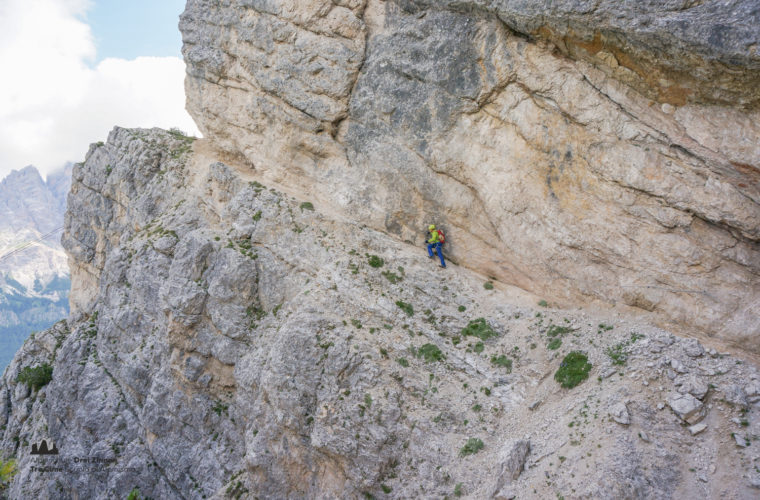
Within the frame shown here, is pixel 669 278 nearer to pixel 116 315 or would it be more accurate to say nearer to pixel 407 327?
pixel 407 327

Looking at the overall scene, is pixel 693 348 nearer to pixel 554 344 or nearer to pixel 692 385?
pixel 692 385

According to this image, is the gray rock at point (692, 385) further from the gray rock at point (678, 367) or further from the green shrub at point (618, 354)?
the green shrub at point (618, 354)

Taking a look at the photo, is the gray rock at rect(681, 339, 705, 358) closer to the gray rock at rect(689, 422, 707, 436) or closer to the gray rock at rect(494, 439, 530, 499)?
the gray rock at rect(689, 422, 707, 436)

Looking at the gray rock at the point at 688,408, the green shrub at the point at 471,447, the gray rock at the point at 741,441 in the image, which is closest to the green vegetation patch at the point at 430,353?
the green shrub at the point at 471,447

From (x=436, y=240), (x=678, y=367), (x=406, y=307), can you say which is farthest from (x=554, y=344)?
(x=436, y=240)

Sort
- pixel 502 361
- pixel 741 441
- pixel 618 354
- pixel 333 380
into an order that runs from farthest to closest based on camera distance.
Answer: pixel 333 380 → pixel 502 361 → pixel 618 354 → pixel 741 441

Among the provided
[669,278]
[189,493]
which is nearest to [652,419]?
[669,278]

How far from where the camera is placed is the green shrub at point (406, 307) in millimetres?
26766

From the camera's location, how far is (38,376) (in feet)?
135

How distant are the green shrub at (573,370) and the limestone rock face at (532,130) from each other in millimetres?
4508

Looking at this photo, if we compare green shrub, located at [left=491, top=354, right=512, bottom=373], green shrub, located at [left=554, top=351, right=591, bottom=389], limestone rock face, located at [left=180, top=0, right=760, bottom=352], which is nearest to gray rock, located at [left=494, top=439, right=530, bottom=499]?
green shrub, located at [left=554, top=351, right=591, bottom=389]

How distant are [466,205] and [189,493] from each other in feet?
82.1

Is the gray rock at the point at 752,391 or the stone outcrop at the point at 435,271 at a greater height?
the stone outcrop at the point at 435,271

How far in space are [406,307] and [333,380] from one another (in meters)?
5.70
